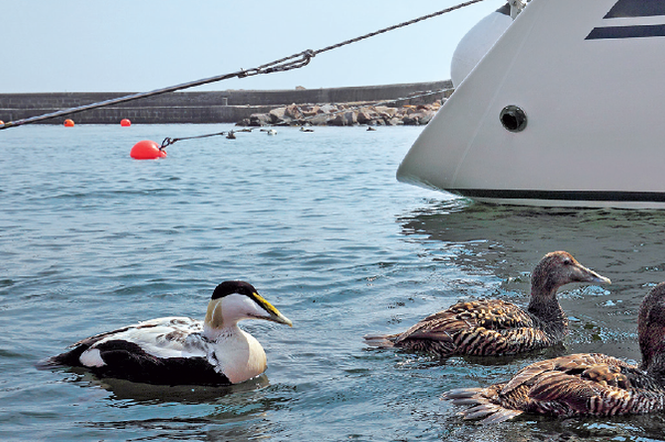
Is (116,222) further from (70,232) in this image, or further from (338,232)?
(338,232)

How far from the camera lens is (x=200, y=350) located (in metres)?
5.79

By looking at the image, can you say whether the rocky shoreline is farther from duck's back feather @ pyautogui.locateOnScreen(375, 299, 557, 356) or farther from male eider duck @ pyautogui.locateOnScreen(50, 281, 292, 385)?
male eider duck @ pyautogui.locateOnScreen(50, 281, 292, 385)

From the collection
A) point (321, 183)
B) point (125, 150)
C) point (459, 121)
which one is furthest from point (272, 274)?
point (125, 150)

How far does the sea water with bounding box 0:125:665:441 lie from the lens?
5.08 m

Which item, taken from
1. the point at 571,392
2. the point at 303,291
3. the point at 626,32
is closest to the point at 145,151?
the point at 626,32

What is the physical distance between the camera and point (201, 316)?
7.50 metres

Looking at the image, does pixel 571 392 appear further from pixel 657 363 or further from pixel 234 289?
pixel 234 289

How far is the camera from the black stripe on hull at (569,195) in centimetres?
1112

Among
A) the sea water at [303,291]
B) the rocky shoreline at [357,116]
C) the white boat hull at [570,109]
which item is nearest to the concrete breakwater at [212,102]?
the rocky shoreline at [357,116]

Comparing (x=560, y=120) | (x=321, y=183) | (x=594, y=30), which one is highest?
(x=594, y=30)

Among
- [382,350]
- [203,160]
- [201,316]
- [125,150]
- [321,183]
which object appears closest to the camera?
[382,350]

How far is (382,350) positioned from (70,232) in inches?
289

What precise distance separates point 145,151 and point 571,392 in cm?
2580

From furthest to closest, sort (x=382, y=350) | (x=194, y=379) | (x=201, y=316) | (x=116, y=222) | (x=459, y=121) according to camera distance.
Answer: (x=116, y=222)
(x=459, y=121)
(x=201, y=316)
(x=382, y=350)
(x=194, y=379)
